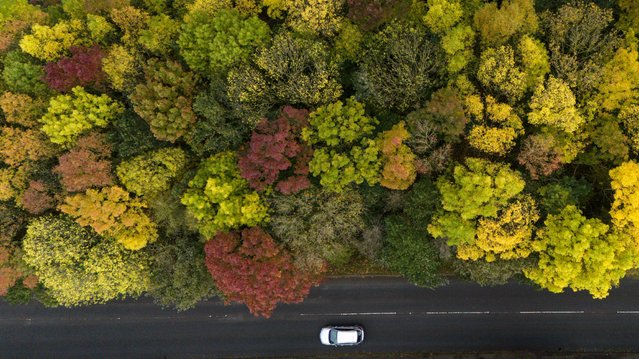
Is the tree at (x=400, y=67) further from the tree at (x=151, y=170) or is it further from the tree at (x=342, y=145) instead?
the tree at (x=151, y=170)

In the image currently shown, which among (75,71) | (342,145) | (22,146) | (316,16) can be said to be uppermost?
(316,16)

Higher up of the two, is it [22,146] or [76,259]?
[22,146]

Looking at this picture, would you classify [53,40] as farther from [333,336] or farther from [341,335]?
[341,335]

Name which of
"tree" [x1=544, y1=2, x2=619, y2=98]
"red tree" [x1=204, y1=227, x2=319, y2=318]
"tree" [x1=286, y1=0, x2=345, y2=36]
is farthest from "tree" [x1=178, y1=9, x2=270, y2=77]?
"tree" [x1=544, y1=2, x2=619, y2=98]

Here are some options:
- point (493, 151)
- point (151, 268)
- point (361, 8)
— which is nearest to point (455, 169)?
point (493, 151)

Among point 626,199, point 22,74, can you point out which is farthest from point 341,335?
point 22,74

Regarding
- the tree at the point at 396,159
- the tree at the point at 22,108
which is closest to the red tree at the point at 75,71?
the tree at the point at 22,108

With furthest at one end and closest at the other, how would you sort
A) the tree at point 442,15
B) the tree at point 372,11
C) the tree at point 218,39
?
the tree at point 218,39 → the tree at point 442,15 → the tree at point 372,11
